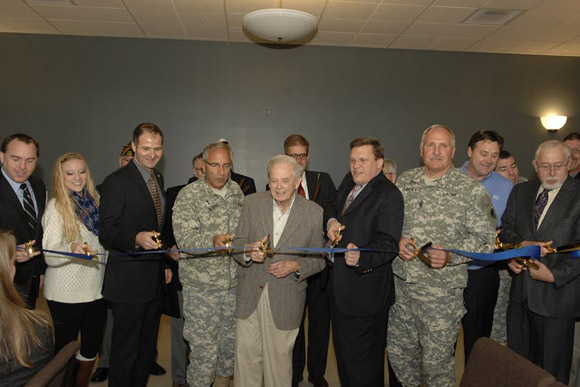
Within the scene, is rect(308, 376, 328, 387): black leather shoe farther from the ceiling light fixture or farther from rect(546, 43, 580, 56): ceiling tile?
rect(546, 43, 580, 56): ceiling tile

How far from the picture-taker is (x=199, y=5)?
6086mm

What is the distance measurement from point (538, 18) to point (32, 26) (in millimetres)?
7868

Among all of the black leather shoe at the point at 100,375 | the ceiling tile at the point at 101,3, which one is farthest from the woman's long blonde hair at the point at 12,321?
the ceiling tile at the point at 101,3

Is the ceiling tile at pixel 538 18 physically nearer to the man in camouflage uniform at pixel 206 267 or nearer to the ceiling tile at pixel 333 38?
the ceiling tile at pixel 333 38

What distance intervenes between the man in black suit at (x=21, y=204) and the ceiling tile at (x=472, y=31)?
6244 mm

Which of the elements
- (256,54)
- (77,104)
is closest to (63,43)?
(77,104)

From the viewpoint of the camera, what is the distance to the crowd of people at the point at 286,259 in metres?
2.95

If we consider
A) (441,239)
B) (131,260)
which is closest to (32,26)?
(131,260)

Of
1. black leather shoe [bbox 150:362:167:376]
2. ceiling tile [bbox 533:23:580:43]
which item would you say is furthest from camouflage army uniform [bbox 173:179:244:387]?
ceiling tile [bbox 533:23:580:43]

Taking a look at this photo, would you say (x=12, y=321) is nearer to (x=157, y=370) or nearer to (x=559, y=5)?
(x=157, y=370)

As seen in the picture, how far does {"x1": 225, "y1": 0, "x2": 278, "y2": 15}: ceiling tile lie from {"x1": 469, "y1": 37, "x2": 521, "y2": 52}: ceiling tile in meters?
3.86

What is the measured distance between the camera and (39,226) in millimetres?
3387

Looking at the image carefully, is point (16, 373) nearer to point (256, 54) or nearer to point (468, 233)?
point (468, 233)

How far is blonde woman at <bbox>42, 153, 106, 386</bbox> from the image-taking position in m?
3.17
